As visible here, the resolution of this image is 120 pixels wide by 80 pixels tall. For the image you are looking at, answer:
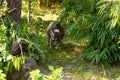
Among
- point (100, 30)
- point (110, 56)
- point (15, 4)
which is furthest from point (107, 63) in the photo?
point (15, 4)

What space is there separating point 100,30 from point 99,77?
116cm

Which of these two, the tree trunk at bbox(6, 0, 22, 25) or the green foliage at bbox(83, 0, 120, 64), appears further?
the green foliage at bbox(83, 0, 120, 64)

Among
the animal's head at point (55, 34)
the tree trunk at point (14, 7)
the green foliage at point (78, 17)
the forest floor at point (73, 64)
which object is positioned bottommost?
the forest floor at point (73, 64)

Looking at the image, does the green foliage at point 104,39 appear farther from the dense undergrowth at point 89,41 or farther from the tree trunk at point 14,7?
the tree trunk at point 14,7

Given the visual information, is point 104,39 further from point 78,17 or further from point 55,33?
point 55,33

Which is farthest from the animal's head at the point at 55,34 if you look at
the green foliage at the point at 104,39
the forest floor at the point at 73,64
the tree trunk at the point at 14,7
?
the tree trunk at the point at 14,7

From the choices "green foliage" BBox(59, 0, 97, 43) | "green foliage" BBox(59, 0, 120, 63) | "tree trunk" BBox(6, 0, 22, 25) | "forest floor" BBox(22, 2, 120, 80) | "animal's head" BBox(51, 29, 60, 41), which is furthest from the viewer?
"animal's head" BBox(51, 29, 60, 41)

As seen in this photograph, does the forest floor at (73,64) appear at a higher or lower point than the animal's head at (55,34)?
lower

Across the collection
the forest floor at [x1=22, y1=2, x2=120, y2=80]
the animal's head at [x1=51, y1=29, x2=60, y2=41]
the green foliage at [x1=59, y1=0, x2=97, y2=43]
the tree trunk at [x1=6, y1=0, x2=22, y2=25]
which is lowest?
the forest floor at [x1=22, y1=2, x2=120, y2=80]

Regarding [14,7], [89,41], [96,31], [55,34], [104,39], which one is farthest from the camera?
[55,34]

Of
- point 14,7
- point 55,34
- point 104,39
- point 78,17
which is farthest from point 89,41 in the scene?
point 14,7

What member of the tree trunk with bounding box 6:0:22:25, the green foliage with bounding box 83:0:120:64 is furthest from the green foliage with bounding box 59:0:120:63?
the tree trunk with bounding box 6:0:22:25

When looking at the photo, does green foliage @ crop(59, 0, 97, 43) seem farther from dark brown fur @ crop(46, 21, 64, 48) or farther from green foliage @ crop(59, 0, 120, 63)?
dark brown fur @ crop(46, 21, 64, 48)

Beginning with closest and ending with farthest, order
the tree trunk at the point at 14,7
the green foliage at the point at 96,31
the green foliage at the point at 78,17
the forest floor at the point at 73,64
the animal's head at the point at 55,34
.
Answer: the tree trunk at the point at 14,7 → the forest floor at the point at 73,64 → the green foliage at the point at 96,31 → the green foliage at the point at 78,17 → the animal's head at the point at 55,34
